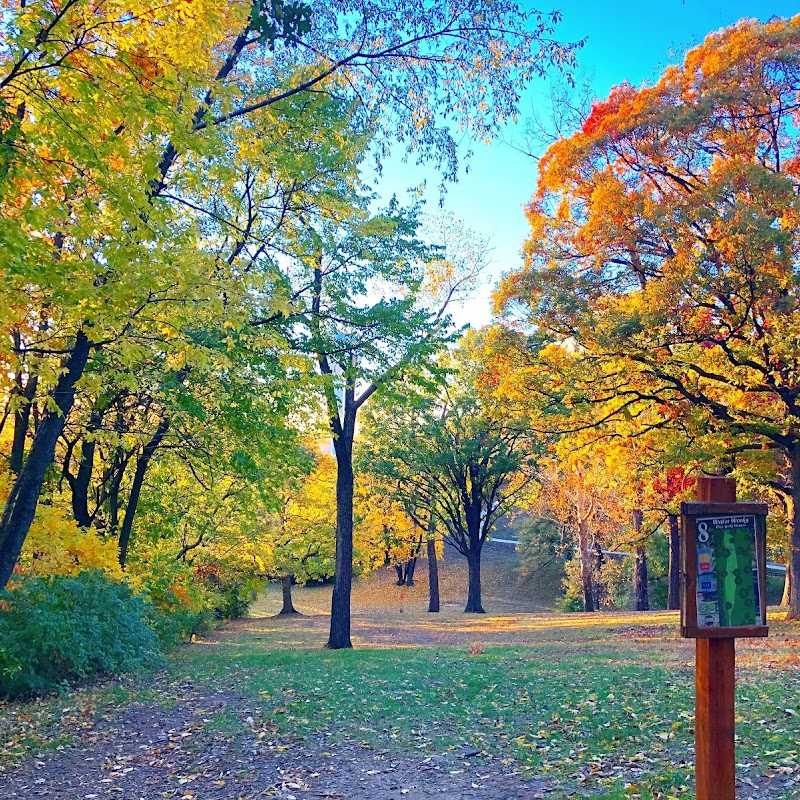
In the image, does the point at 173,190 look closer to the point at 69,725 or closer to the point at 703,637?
the point at 69,725

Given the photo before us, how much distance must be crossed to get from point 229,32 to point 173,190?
2.40m

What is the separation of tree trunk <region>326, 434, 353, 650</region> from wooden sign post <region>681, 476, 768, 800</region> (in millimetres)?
12262

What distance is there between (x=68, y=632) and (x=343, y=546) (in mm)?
6546

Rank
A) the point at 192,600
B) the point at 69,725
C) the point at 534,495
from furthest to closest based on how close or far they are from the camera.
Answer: the point at 534,495 → the point at 192,600 → the point at 69,725

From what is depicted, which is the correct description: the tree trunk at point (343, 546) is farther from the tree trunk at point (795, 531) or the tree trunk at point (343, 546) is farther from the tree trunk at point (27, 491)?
the tree trunk at point (795, 531)

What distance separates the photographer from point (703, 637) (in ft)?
11.8

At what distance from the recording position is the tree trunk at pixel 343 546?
15.6m

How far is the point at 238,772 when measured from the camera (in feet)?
19.9

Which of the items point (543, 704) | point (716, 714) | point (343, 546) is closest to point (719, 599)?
point (716, 714)

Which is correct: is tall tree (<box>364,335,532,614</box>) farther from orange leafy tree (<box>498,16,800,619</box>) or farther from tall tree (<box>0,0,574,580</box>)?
tall tree (<box>0,0,574,580</box>)

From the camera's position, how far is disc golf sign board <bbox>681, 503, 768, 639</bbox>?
11.7 feet

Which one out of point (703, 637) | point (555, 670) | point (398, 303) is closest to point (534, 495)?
point (398, 303)

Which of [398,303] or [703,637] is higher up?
[398,303]

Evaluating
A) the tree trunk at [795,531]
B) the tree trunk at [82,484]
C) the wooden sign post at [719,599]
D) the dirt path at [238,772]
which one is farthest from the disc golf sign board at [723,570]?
the tree trunk at [82,484]
